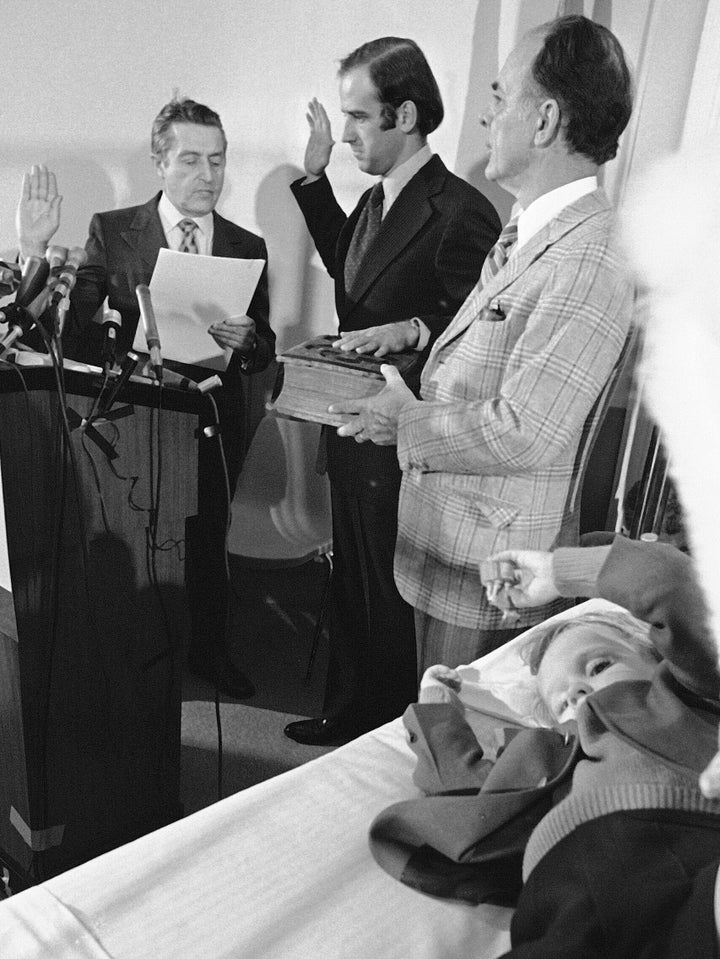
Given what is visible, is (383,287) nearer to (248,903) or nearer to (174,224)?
(174,224)

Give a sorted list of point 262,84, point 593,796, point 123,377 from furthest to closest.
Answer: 1. point 262,84
2. point 123,377
3. point 593,796

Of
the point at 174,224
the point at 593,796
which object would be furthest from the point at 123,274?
the point at 593,796

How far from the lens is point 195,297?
7.51 ft

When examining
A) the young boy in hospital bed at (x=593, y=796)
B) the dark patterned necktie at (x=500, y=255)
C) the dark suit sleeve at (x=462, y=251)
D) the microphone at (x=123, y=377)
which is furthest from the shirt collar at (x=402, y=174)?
the young boy in hospital bed at (x=593, y=796)

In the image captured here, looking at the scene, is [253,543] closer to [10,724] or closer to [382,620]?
[382,620]

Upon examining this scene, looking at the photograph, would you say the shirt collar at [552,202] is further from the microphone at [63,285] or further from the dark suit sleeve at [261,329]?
the dark suit sleeve at [261,329]

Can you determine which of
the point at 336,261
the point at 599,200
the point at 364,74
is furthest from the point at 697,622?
the point at 364,74

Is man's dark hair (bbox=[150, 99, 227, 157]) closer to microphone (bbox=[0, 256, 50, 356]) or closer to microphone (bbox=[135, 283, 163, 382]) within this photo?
microphone (bbox=[135, 283, 163, 382])

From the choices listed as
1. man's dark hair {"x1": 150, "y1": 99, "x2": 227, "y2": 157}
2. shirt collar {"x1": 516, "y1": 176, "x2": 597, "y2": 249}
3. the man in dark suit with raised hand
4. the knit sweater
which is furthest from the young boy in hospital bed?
man's dark hair {"x1": 150, "y1": 99, "x2": 227, "y2": 157}

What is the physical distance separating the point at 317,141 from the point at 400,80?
0.53 metres

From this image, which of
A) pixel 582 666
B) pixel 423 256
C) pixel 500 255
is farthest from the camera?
pixel 423 256

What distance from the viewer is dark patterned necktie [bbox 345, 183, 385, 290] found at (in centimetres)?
227

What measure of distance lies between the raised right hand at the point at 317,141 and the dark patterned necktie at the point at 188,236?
48 centimetres

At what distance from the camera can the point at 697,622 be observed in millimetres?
942
